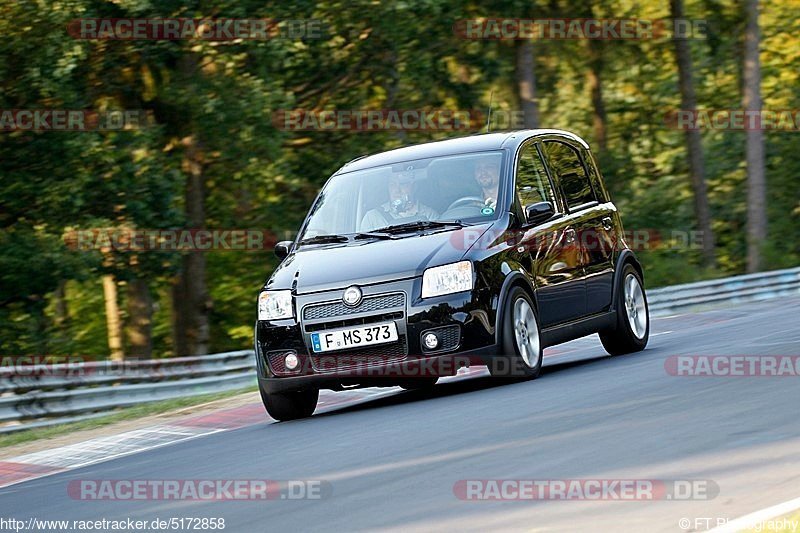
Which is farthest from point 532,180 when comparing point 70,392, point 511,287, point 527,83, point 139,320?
point 527,83

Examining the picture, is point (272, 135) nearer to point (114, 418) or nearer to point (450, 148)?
point (114, 418)

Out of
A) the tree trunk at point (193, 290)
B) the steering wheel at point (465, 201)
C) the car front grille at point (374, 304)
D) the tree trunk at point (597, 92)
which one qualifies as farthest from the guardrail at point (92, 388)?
the tree trunk at point (597, 92)

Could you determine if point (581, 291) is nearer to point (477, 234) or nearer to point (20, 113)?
point (477, 234)

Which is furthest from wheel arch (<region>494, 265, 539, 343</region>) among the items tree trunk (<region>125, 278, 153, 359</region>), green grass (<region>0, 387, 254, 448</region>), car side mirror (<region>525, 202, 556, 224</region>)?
tree trunk (<region>125, 278, 153, 359</region>)

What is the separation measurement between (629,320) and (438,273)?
3.41 metres

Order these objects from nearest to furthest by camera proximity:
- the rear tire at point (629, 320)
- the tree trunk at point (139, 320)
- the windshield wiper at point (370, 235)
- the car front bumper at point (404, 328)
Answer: the car front bumper at point (404, 328) < the windshield wiper at point (370, 235) < the rear tire at point (629, 320) < the tree trunk at point (139, 320)

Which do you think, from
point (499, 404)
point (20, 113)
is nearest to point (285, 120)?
point (20, 113)

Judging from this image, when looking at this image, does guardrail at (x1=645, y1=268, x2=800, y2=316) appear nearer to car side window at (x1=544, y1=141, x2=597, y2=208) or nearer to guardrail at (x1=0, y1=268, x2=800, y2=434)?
guardrail at (x1=0, y1=268, x2=800, y2=434)

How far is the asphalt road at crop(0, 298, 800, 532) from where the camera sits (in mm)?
6504

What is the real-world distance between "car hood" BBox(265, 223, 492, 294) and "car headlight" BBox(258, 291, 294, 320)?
0.07m

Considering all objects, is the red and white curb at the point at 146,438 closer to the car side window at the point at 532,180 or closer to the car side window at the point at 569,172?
the car side window at the point at 569,172

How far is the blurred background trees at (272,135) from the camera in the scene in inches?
1017

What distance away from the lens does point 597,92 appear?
44375mm

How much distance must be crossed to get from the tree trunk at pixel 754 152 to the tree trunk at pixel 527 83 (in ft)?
21.6
